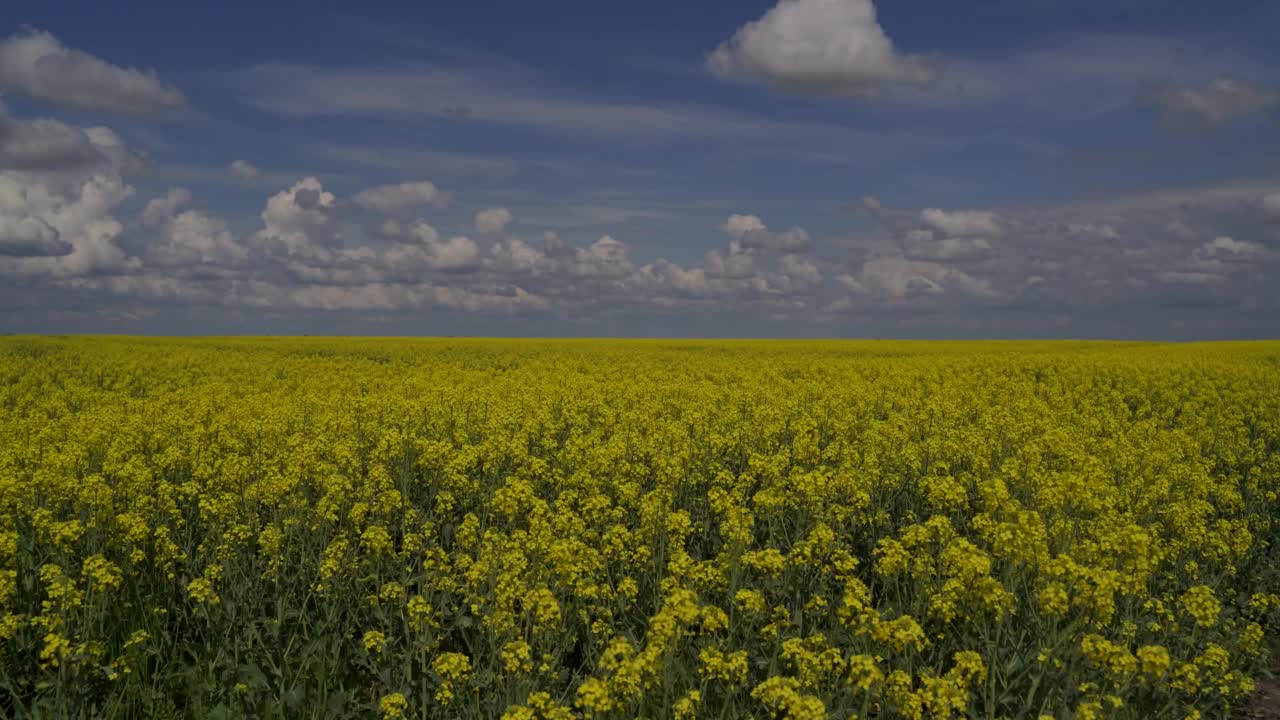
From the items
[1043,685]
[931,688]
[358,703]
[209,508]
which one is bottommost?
[358,703]

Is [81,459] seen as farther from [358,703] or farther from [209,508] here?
[358,703]

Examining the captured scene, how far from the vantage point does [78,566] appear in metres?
8.75

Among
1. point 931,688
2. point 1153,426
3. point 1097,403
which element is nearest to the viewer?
point 931,688

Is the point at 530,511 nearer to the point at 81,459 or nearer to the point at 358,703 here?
the point at 358,703

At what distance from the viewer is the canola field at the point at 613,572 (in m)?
6.55

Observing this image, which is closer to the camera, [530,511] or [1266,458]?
[530,511]

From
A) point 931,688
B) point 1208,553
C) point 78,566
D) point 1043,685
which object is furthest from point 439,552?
point 1208,553

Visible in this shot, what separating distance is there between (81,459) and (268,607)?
173 inches

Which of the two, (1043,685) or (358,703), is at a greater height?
(1043,685)

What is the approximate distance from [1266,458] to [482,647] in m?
17.8

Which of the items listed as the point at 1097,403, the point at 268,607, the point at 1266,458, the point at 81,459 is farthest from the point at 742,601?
the point at 1097,403

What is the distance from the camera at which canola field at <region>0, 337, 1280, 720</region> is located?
6.55 metres

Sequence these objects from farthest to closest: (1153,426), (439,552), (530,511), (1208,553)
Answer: (1153,426)
(1208,553)
(530,511)
(439,552)

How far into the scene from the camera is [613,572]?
8.94 meters
